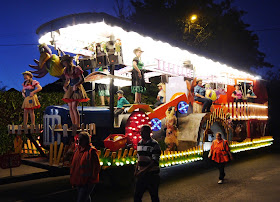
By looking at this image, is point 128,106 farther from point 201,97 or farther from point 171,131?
point 201,97

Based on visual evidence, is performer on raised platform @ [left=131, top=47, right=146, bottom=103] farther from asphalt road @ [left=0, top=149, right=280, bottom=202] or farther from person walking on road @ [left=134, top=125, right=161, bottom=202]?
person walking on road @ [left=134, top=125, right=161, bottom=202]

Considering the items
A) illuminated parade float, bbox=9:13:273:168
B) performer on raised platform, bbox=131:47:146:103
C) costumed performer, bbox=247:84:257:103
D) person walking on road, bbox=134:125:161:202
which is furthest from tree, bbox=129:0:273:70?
person walking on road, bbox=134:125:161:202

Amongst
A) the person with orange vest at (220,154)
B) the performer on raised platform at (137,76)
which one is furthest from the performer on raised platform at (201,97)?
the performer on raised platform at (137,76)

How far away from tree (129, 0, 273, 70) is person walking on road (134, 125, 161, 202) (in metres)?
20.8

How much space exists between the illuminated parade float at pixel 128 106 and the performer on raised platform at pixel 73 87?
0.30 m

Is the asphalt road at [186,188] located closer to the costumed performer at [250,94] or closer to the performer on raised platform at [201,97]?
the performer on raised platform at [201,97]

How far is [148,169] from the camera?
478 cm

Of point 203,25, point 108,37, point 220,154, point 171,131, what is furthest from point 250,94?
point 203,25

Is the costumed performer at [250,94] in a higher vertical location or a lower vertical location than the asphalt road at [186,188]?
higher

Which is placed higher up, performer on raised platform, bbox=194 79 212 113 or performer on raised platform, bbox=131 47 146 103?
performer on raised platform, bbox=131 47 146 103

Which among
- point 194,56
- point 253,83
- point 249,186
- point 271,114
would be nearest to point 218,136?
point 249,186

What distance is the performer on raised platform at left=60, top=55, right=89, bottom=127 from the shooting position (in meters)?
7.12

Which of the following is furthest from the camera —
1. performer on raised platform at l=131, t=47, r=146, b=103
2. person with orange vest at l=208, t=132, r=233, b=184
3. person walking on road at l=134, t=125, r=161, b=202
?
person with orange vest at l=208, t=132, r=233, b=184

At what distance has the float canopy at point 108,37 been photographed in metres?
7.17
